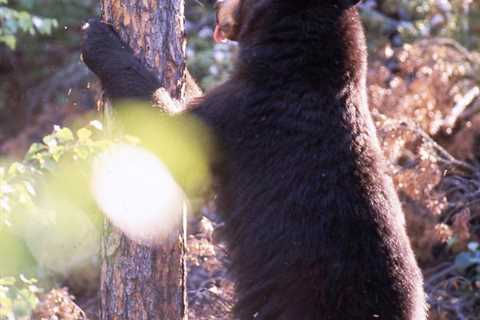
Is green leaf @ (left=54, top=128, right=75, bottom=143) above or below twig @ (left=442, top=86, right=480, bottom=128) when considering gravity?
above

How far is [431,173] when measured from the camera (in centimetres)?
600

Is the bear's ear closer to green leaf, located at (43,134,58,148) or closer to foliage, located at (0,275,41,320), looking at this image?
green leaf, located at (43,134,58,148)

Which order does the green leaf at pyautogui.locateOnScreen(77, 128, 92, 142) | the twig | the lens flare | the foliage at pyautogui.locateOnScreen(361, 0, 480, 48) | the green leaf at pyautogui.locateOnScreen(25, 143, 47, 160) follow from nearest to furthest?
1. the green leaf at pyautogui.locateOnScreen(77, 128, 92, 142)
2. the green leaf at pyautogui.locateOnScreen(25, 143, 47, 160)
3. the lens flare
4. the twig
5. the foliage at pyautogui.locateOnScreen(361, 0, 480, 48)

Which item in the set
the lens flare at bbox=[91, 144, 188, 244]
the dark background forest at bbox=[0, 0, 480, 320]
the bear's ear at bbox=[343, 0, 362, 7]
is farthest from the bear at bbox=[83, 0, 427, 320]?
the dark background forest at bbox=[0, 0, 480, 320]

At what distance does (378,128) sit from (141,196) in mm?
2634

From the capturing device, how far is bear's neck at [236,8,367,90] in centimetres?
371

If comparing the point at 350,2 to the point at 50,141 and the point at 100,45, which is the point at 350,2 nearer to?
the point at 100,45

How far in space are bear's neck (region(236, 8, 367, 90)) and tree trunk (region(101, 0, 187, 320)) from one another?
1.22 feet

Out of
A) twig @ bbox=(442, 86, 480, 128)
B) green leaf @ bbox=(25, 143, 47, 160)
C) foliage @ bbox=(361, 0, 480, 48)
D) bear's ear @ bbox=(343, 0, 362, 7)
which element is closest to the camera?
Answer: green leaf @ bbox=(25, 143, 47, 160)

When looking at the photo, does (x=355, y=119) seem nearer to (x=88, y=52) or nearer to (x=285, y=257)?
(x=285, y=257)

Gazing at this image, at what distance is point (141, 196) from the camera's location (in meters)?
4.04

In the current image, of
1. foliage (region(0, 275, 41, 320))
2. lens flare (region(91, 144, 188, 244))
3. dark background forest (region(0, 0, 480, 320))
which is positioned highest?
lens flare (region(91, 144, 188, 244))

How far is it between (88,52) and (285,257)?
1432mm

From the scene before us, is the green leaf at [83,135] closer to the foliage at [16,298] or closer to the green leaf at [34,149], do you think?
the green leaf at [34,149]
